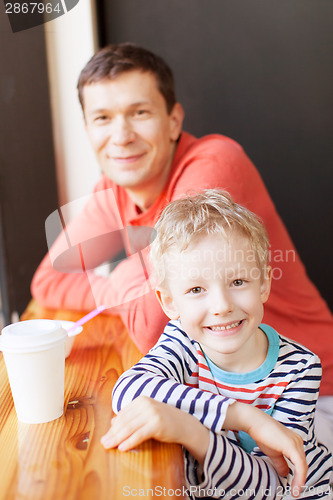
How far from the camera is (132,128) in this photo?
4.42ft

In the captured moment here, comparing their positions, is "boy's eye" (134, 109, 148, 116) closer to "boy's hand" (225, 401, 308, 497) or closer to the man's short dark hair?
the man's short dark hair

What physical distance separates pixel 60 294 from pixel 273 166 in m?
0.91

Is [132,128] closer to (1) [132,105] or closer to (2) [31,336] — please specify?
(1) [132,105]

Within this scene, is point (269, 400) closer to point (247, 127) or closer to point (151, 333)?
point (151, 333)

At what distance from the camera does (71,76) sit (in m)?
1.94

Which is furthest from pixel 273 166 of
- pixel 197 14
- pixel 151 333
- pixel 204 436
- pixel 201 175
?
pixel 204 436

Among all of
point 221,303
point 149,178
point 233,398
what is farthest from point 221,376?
point 149,178

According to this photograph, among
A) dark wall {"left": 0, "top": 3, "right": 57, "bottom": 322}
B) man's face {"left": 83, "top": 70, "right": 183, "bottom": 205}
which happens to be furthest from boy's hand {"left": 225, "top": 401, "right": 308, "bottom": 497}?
dark wall {"left": 0, "top": 3, "right": 57, "bottom": 322}

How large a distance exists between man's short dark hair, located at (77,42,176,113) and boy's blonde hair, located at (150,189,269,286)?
530mm

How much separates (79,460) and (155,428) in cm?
11

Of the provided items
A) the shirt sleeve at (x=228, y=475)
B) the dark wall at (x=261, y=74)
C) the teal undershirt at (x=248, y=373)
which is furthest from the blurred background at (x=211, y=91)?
the shirt sleeve at (x=228, y=475)

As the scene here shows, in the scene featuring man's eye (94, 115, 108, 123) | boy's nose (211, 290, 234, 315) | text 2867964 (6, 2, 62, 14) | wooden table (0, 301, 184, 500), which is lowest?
wooden table (0, 301, 184, 500)

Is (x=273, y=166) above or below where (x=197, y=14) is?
below

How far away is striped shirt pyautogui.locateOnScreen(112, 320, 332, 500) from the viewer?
0.76m
